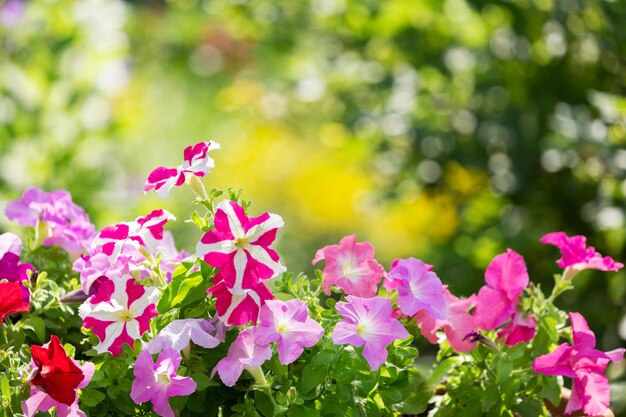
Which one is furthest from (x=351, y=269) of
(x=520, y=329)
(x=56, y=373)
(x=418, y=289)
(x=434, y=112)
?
(x=434, y=112)

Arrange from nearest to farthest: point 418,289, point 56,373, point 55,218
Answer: point 56,373 < point 418,289 < point 55,218

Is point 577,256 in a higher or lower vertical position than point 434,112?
higher

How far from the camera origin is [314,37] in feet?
9.02

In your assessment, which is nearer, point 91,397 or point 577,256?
point 91,397

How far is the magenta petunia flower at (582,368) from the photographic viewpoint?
0.94 metres

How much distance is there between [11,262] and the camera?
1.01 metres

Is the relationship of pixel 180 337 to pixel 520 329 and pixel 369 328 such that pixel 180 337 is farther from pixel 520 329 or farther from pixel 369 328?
pixel 520 329

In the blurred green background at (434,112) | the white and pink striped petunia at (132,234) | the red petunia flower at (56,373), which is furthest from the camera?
the blurred green background at (434,112)

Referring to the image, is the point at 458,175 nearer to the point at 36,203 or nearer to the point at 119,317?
the point at 36,203

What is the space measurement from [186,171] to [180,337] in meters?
0.16

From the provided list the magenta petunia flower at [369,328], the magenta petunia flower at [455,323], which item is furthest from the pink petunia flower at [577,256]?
the magenta petunia flower at [369,328]

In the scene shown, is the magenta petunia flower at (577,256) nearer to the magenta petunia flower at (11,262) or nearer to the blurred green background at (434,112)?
the magenta petunia flower at (11,262)

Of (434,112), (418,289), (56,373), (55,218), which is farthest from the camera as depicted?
(434,112)

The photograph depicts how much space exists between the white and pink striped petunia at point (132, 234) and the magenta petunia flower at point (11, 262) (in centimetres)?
9
